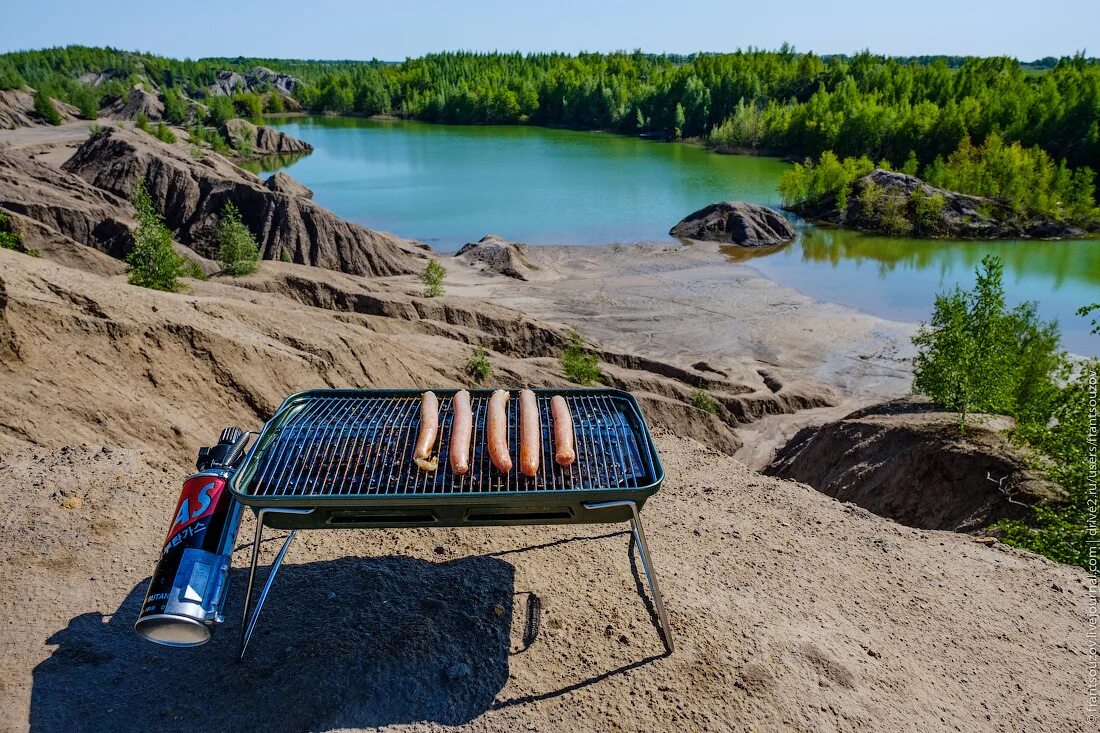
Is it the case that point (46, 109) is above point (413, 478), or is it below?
above

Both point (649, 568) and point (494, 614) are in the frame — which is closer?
point (649, 568)

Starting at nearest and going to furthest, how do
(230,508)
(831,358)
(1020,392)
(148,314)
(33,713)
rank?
1. (33,713)
2. (230,508)
3. (148,314)
4. (1020,392)
5. (831,358)

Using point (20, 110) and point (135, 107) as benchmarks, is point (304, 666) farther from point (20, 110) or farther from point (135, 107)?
point (135, 107)

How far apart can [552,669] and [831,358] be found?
24.9 meters

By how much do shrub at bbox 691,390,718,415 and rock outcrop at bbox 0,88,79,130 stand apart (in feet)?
287

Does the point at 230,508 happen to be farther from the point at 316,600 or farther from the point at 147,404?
the point at 147,404

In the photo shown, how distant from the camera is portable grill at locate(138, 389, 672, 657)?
4.82 metres

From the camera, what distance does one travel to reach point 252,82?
184m

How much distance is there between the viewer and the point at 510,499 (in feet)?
15.6

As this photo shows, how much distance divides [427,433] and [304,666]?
1.98m

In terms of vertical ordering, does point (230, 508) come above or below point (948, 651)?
above

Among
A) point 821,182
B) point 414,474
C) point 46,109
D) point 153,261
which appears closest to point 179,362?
point 414,474

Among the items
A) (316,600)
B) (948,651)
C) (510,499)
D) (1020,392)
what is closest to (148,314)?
(316,600)

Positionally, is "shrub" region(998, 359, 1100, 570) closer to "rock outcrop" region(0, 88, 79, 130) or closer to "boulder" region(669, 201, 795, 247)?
"boulder" region(669, 201, 795, 247)
